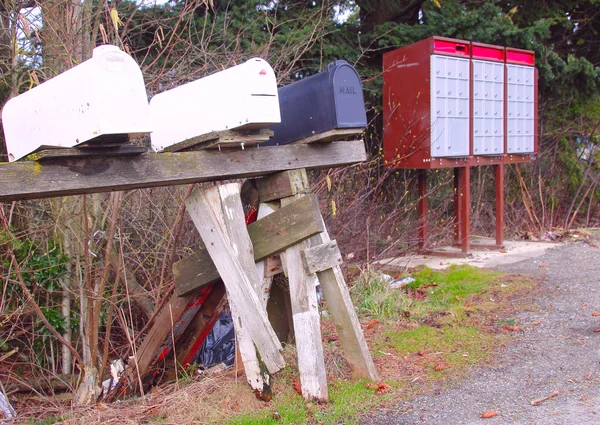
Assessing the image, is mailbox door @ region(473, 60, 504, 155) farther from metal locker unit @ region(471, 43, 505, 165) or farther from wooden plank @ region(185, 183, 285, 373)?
wooden plank @ region(185, 183, 285, 373)

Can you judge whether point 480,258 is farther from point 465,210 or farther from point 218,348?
point 218,348

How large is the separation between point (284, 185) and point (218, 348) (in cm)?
230

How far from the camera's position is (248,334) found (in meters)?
3.73

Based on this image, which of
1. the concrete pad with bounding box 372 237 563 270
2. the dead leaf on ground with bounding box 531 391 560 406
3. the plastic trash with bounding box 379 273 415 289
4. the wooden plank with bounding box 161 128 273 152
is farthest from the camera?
the concrete pad with bounding box 372 237 563 270

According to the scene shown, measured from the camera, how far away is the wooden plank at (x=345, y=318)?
157 inches

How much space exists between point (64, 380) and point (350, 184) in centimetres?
427

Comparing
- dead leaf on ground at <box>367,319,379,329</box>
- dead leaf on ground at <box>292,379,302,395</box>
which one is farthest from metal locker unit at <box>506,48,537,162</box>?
dead leaf on ground at <box>292,379,302,395</box>

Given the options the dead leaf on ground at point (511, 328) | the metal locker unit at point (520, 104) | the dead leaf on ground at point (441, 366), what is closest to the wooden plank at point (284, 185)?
the dead leaf on ground at point (441, 366)

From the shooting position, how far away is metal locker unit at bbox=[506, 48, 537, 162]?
29.7 ft

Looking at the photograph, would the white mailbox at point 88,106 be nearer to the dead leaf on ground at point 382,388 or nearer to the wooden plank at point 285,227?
the wooden plank at point 285,227

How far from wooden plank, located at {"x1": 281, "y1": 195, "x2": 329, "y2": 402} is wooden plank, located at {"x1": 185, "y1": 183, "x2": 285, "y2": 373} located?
194 mm

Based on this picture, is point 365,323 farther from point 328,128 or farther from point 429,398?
point 328,128

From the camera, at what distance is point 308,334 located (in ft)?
12.4

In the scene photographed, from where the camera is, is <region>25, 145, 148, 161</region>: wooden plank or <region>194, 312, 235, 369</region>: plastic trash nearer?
<region>25, 145, 148, 161</region>: wooden plank
